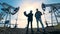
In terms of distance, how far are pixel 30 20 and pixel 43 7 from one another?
629 centimetres

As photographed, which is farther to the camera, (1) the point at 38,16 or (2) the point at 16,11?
(2) the point at 16,11

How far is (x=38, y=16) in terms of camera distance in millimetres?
12961

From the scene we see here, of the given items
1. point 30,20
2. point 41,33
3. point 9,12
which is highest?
point 9,12

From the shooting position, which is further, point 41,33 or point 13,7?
point 13,7

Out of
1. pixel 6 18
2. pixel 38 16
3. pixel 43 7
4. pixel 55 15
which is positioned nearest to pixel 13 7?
pixel 6 18

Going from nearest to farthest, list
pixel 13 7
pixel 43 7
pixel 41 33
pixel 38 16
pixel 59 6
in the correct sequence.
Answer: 1. pixel 41 33
2. pixel 38 16
3. pixel 43 7
4. pixel 59 6
5. pixel 13 7

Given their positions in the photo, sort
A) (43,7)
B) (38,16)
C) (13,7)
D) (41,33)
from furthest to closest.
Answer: (13,7)
(43,7)
(38,16)
(41,33)

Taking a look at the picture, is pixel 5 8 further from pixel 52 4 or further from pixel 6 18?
pixel 52 4

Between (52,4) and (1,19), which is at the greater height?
(52,4)

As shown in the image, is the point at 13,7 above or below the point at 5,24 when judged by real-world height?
above

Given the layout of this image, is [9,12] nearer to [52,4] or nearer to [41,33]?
[52,4]

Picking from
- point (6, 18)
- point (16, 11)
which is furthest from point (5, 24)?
point (16, 11)

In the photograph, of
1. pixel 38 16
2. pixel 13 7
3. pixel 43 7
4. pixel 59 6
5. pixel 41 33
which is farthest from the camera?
pixel 13 7

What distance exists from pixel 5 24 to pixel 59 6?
942 centimetres
